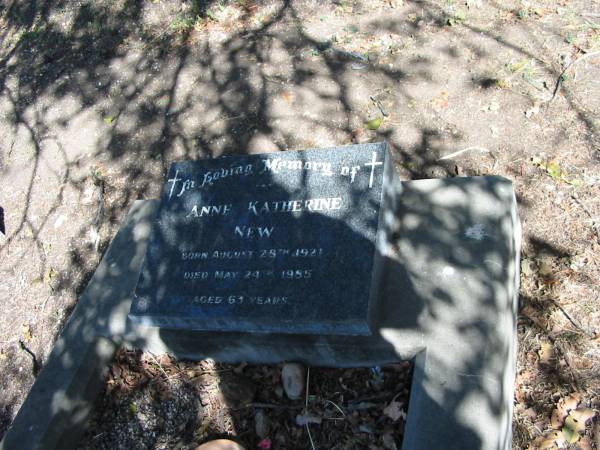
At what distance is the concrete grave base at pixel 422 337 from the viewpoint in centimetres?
273

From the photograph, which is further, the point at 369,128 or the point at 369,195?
the point at 369,128

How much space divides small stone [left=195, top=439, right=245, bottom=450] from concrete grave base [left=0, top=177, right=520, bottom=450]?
0.55 m

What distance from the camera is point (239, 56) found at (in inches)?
224

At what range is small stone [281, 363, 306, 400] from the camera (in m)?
3.26

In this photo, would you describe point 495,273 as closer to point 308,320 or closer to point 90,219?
point 308,320

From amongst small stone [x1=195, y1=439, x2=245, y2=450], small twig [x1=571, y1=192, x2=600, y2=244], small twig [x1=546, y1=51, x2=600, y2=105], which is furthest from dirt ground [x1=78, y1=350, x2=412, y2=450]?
small twig [x1=546, y1=51, x2=600, y2=105]

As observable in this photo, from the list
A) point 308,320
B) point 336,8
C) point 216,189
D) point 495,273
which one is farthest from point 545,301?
point 336,8

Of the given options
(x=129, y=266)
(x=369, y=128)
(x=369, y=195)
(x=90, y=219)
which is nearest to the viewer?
(x=369, y=195)

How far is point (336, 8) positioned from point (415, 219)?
10.6 feet

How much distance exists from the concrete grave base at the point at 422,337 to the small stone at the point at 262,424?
35 cm

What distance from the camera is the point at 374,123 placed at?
181 inches

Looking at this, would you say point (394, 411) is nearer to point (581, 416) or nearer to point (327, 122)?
point (581, 416)

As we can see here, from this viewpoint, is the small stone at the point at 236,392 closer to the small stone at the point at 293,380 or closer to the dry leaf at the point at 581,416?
the small stone at the point at 293,380

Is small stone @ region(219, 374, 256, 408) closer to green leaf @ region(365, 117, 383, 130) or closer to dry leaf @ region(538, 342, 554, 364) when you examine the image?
dry leaf @ region(538, 342, 554, 364)
